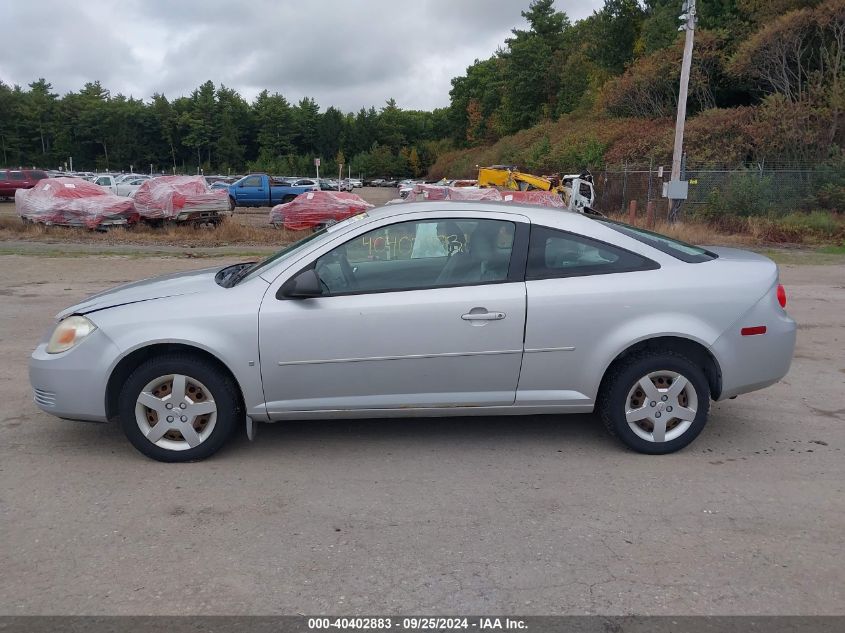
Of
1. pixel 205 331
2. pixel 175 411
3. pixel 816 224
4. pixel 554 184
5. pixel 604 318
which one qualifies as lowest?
pixel 175 411

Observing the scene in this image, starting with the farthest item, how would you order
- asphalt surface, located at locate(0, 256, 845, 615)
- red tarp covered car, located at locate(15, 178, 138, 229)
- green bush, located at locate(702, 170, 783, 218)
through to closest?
green bush, located at locate(702, 170, 783, 218) < red tarp covered car, located at locate(15, 178, 138, 229) < asphalt surface, located at locate(0, 256, 845, 615)

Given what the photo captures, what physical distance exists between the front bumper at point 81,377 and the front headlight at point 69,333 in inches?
1.5

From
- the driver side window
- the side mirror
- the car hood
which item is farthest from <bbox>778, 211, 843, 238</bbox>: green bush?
Answer: the car hood

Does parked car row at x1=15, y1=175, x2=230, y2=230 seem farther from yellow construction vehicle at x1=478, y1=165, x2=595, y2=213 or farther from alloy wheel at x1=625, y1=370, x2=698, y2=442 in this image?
alloy wheel at x1=625, y1=370, x2=698, y2=442

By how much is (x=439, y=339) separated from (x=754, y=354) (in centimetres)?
204

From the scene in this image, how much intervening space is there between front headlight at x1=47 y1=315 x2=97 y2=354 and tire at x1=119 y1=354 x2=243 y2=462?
0.40 metres

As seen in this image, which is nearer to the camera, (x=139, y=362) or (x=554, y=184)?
(x=139, y=362)

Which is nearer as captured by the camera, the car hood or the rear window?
the car hood

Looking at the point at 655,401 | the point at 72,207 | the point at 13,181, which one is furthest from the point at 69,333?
the point at 13,181

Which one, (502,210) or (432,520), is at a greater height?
(502,210)

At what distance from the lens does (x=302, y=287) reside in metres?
4.28

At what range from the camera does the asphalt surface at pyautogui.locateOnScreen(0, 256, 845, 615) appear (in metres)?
3.09

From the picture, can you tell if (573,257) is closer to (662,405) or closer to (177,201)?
(662,405)

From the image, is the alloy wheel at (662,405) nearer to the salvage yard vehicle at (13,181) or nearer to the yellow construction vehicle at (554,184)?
the yellow construction vehicle at (554,184)
